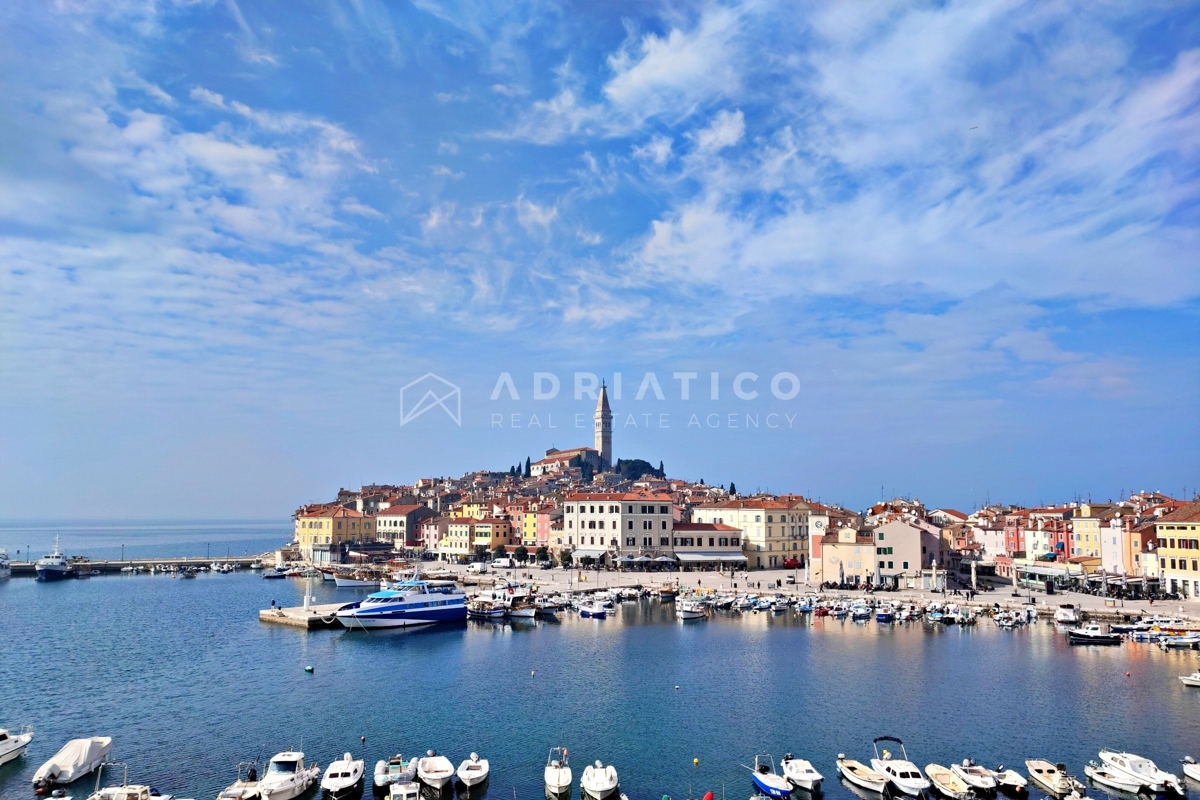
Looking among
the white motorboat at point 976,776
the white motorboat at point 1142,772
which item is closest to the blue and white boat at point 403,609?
the white motorboat at point 976,776

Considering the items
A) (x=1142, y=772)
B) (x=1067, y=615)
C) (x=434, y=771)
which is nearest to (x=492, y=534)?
(x=1067, y=615)

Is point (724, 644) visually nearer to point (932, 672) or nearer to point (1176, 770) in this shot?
point (932, 672)

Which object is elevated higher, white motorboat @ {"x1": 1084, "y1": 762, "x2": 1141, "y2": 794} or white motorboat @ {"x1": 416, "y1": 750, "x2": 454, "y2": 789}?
white motorboat @ {"x1": 416, "y1": 750, "x2": 454, "y2": 789}

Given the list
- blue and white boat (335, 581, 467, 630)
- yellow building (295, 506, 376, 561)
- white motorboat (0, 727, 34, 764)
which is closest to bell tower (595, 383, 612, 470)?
yellow building (295, 506, 376, 561)

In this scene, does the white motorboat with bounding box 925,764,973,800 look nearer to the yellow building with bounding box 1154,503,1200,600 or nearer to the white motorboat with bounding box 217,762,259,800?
the white motorboat with bounding box 217,762,259,800

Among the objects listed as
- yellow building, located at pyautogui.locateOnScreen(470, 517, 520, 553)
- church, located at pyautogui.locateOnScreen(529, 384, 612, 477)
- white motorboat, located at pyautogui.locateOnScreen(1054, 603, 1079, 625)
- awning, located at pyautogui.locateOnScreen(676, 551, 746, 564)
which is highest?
church, located at pyautogui.locateOnScreen(529, 384, 612, 477)

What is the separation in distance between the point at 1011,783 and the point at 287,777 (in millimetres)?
17320

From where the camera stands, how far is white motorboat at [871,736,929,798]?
65.0ft

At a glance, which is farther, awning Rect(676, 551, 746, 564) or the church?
the church

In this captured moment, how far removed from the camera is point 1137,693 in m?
28.8

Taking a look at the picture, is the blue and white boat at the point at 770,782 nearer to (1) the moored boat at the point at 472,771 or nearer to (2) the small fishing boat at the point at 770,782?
(2) the small fishing boat at the point at 770,782

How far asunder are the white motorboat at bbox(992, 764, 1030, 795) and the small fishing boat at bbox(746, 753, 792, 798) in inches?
201

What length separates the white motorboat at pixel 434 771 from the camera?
20.2 m

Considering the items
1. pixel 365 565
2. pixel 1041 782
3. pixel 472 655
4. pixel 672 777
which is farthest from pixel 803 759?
pixel 365 565
